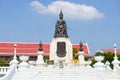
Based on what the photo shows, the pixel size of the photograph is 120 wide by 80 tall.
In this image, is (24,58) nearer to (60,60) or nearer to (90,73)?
(90,73)

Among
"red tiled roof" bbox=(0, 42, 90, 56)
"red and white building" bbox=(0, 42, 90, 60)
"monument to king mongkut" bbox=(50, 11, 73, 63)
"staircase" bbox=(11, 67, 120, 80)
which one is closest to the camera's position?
"staircase" bbox=(11, 67, 120, 80)

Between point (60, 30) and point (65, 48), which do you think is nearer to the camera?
point (65, 48)

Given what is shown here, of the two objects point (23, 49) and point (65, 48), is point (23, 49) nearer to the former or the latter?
point (23, 49)

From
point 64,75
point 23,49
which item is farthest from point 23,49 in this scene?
point 64,75

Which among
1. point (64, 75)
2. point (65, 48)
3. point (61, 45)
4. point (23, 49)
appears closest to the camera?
point (64, 75)

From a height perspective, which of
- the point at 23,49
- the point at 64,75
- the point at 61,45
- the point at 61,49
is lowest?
the point at 64,75

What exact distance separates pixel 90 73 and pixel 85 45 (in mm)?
43359

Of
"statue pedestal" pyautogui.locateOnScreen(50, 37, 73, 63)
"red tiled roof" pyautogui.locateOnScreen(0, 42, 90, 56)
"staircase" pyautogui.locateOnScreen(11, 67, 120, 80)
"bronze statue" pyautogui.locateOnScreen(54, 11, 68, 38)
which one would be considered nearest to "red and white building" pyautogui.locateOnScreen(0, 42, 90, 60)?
"red tiled roof" pyautogui.locateOnScreen(0, 42, 90, 56)

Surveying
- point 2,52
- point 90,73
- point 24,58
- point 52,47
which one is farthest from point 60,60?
point 2,52

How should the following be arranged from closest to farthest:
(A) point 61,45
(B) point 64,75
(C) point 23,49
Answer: (B) point 64,75, (A) point 61,45, (C) point 23,49

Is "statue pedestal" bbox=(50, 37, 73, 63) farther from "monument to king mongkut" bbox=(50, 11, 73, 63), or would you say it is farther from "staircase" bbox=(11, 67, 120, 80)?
"staircase" bbox=(11, 67, 120, 80)

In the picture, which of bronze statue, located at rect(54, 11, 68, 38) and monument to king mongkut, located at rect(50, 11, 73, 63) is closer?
monument to king mongkut, located at rect(50, 11, 73, 63)

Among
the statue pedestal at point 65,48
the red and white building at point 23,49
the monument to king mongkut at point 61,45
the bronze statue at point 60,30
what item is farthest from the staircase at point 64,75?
the red and white building at point 23,49

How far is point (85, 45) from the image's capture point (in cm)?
6669
